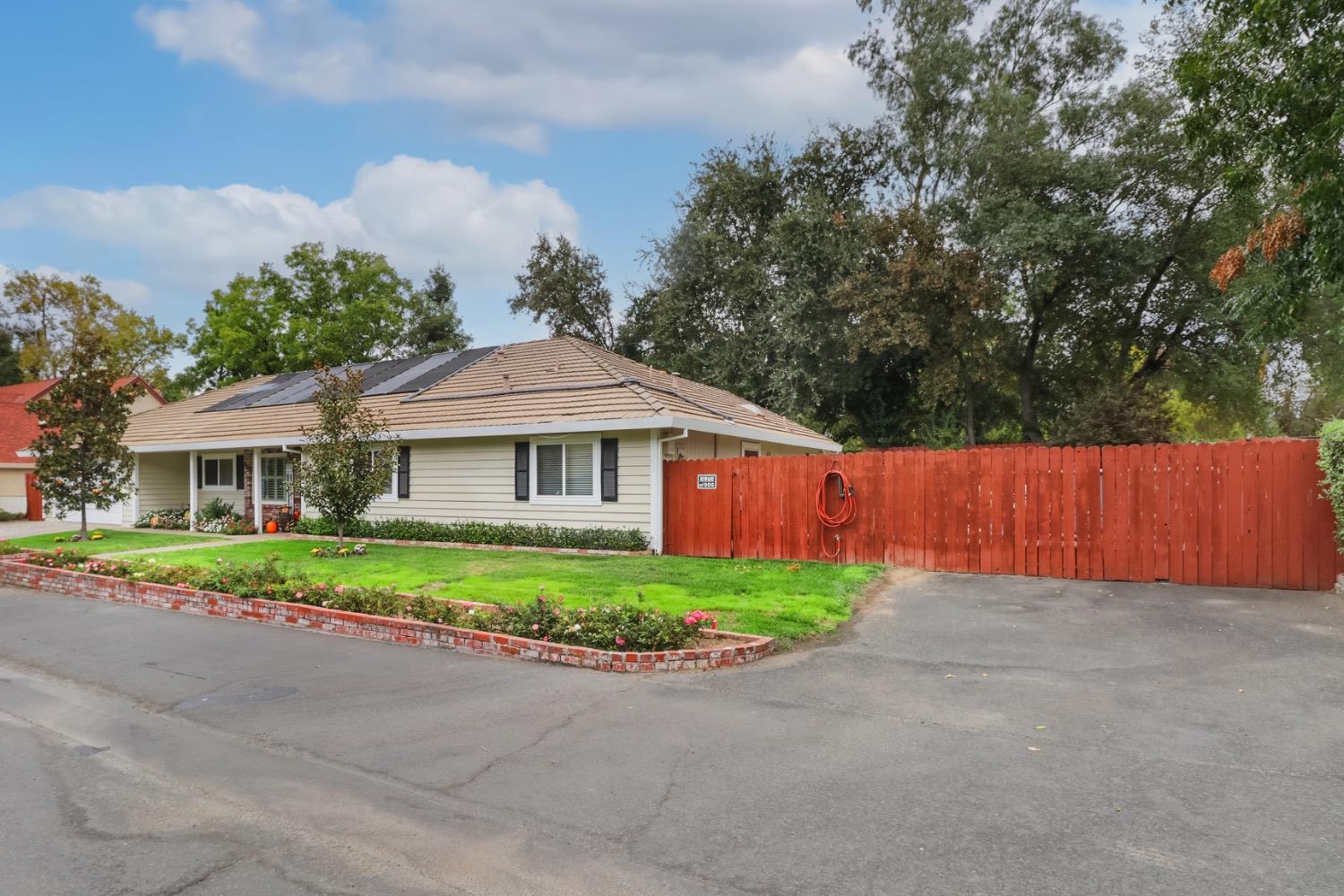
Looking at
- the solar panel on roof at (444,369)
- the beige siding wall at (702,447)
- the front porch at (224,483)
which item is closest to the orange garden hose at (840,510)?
the beige siding wall at (702,447)

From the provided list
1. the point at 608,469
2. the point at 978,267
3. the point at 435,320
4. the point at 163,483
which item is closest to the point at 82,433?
the point at 163,483

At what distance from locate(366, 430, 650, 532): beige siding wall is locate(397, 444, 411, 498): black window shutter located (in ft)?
0.37

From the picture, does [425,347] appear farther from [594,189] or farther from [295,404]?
[594,189]

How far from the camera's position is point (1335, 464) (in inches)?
341

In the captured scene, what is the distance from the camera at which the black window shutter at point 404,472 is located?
17.6 meters

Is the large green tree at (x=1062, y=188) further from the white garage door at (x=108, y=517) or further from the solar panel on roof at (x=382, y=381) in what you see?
the white garage door at (x=108, y=517)

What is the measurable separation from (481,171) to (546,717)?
59.9ft

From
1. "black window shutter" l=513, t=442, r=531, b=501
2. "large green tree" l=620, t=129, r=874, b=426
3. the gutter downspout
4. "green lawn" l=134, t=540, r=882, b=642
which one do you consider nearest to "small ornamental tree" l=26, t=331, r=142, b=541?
"green lawn" l=134, t=540, r=882, b=642

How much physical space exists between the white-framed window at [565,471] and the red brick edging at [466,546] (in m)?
1.05

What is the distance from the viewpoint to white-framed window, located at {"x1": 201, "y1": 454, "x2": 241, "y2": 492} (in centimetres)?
2127

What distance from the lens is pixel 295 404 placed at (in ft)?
69.4

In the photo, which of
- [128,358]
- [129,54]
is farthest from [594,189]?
[128,358]

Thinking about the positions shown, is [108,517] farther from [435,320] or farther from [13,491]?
[435,320]

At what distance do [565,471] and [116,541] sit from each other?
11.0 metres
